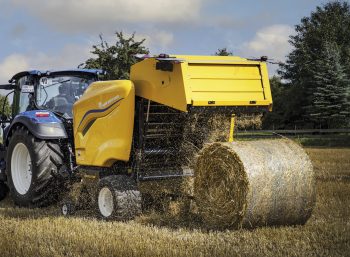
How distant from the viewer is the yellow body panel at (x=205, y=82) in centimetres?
595

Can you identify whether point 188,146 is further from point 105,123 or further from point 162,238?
point 162,238

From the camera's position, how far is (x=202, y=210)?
5.96 m

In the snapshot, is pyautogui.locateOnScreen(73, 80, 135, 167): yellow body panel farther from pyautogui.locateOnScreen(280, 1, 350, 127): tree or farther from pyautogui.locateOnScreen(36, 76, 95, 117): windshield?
pyautogui.locateOnScreen(280, 1, 350, 127): tree

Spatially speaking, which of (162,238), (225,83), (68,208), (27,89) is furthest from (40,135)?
(162,238)

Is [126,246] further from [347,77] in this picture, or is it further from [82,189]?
[347,77]

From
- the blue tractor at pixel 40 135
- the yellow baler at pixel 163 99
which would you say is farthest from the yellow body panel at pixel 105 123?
the blue tractor at pixel 40 135

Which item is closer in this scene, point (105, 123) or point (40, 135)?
point (105, 123)

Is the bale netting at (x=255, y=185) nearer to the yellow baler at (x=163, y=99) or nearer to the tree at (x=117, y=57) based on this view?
the yellow baler at (x=163, y=99)

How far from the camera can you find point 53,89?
8.46 metres

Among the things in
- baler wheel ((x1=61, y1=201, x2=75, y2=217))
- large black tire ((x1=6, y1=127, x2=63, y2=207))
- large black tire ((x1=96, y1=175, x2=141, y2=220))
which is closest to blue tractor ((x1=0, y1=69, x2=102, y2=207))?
large black tire ((x1=6, y1=127, x2=63, y2=207))

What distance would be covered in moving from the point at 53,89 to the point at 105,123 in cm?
194

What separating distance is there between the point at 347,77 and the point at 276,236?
31.9 metres

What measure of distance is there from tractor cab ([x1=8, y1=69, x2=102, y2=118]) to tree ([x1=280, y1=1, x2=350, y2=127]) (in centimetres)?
3297

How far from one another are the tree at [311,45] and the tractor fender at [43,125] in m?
33.8
